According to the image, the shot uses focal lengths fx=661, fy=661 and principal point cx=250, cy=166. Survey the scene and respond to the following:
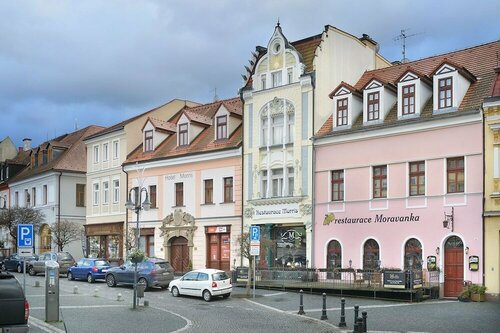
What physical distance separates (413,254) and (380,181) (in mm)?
4122

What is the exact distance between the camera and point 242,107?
4291 cm

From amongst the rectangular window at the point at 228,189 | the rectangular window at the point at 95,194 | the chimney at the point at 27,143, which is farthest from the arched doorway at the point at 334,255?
the chimney at the point at 27,143

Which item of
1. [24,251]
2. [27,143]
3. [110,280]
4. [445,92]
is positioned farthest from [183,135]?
[27,143]

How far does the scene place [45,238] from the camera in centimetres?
6003

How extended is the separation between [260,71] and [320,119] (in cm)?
552

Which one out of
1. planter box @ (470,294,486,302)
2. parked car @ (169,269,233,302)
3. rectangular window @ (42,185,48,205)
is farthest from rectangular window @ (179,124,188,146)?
planter box @ (470,294,486,302)

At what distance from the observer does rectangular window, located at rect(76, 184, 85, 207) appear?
193ft

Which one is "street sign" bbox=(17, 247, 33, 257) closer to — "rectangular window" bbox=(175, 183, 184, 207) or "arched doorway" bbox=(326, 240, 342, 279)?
"arched doorway" bbox=(326, 240, 342, 279)

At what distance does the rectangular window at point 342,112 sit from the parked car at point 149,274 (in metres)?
12.2

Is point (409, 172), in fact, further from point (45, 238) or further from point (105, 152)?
point (45, 238)

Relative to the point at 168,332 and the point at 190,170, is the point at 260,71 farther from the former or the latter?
the point at 168,332

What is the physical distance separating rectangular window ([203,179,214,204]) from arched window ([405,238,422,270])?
47.7ft

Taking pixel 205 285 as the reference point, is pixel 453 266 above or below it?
above

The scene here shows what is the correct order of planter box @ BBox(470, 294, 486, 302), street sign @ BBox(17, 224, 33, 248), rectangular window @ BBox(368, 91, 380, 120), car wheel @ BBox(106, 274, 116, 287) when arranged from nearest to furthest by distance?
street sign @ BBox(17, 224, 33, 248)
planter box @ BBox(470, 294, 486, 302)
rectangular window @ BBox(368, 91, 380, 120)
car wheel @ BBox(106, 274, 116, 287)
